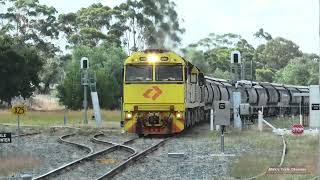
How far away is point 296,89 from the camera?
55594mm

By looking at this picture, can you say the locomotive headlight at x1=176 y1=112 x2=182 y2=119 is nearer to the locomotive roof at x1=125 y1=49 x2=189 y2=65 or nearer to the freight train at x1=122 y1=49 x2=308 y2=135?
the freight train at x1=122 y1=49 x2=308 y2=135

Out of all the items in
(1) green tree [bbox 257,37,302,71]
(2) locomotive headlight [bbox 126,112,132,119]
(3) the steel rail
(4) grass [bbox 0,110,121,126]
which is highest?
(1) green tree [bbox 257,37,302,71]

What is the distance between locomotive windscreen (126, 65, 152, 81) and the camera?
25094mm

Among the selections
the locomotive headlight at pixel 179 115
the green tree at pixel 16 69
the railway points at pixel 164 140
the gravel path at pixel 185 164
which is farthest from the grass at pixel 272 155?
the green tree at pixel 16 69

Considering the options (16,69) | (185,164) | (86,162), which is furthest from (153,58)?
(16,69)

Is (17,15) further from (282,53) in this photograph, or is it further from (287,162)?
(287,162)

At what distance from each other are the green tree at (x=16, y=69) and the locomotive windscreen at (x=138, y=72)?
36.7 metres

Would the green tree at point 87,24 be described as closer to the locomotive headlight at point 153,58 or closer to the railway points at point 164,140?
the railway points at point 164,140

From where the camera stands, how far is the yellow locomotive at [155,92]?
80.8ft

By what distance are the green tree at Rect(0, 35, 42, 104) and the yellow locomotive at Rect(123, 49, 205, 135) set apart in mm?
36933

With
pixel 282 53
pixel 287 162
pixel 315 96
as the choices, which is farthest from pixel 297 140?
pixel 282 53

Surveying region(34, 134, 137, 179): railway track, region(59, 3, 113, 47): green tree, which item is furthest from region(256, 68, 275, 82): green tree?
region(34, 134, 137, 179): railway track

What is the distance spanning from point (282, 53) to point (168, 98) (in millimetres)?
105960

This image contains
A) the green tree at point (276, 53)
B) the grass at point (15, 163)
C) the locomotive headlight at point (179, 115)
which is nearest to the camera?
the grass at point (15, 163)
